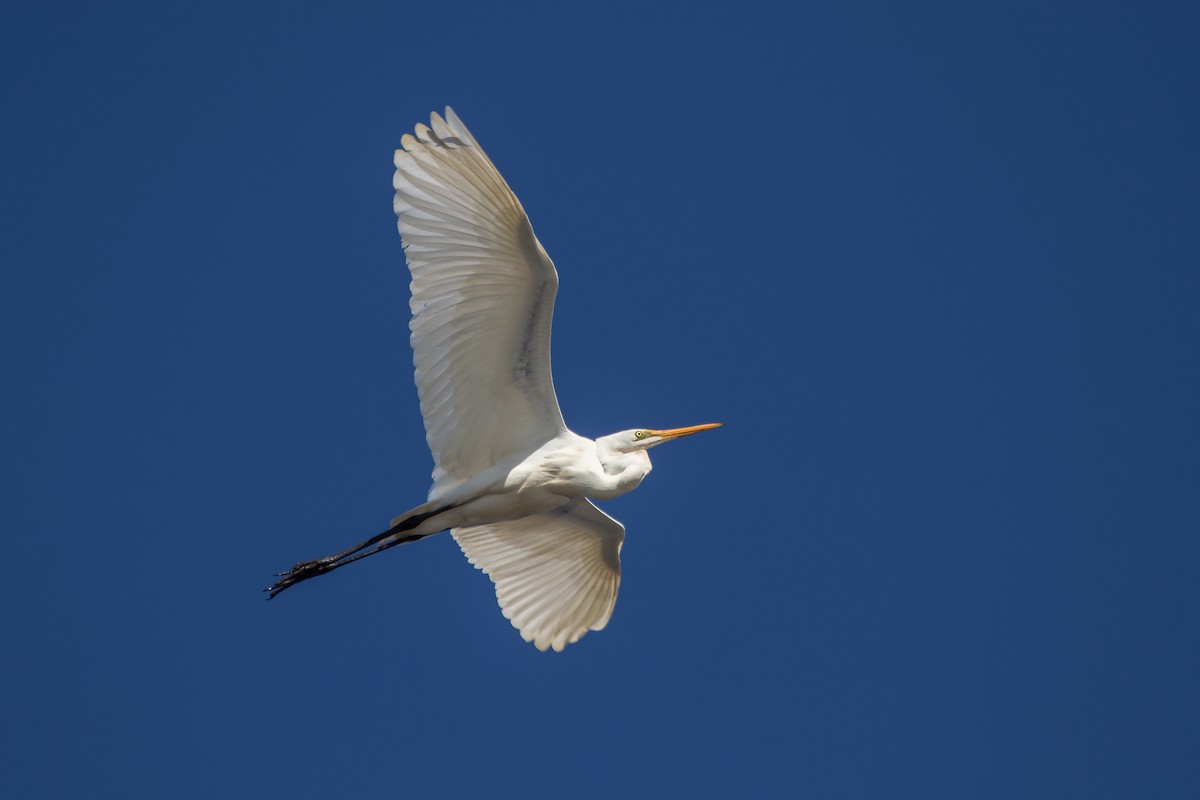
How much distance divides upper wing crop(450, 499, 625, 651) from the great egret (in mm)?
10

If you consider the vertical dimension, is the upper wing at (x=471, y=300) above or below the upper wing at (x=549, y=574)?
above

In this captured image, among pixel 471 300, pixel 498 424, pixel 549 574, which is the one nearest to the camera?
pixel 471 300

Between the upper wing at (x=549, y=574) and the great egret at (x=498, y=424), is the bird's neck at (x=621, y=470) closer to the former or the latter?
the great egret at (x=498, y=424)

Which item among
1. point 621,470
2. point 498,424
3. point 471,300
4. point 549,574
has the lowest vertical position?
point 549,574

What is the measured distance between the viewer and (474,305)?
348 inches

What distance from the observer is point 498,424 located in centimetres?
948

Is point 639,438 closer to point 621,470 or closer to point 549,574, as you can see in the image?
point 621,470

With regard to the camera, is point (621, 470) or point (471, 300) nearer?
point (471, 300)

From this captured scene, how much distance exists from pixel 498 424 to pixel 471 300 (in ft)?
3.35

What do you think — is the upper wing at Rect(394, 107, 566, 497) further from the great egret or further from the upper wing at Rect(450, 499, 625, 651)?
the upper wing at Rect(450, 499, 625, 651)

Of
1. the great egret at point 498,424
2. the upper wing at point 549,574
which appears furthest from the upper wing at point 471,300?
the upper wing at point 549,574

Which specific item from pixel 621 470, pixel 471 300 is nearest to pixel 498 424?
pixel 621 470

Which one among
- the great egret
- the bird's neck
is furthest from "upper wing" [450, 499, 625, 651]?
the bird's neck

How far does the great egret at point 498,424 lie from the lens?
336 inches
